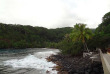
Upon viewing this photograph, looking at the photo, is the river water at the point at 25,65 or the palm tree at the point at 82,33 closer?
the river water at the point at 25,65

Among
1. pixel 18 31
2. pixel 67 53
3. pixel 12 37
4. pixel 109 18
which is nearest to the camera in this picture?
pixel 67 53

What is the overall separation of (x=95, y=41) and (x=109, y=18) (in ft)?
92.4

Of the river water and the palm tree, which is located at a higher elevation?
the palm tree

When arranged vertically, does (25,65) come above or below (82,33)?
below

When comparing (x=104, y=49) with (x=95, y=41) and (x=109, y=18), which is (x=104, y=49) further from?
(x=109, y=18)

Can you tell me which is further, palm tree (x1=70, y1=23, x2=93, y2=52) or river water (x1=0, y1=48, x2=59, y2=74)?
palm tree (x1=70, y1=23, x2=93, y2=52)

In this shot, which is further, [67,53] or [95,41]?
[67,53]

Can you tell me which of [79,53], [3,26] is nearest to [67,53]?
[79,53]

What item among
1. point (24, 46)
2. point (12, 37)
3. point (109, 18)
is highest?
point (109, 18)

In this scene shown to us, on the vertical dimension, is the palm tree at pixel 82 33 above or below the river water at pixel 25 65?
above

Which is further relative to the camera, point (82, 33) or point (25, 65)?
point (82, 33)

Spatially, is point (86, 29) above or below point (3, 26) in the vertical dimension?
below

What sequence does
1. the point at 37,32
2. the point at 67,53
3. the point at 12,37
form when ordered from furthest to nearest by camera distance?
the point at 37,32 → the point at 12,37 → the point at 67,53

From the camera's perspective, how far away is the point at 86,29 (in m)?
29.2
